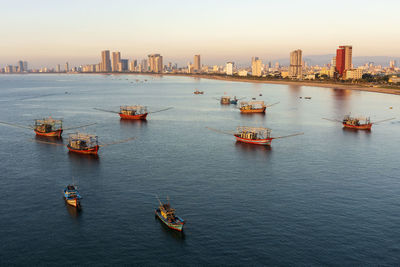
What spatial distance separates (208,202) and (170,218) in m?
9.65

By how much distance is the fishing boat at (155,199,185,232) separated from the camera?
45.3m

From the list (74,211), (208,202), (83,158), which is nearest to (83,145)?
(83,158)

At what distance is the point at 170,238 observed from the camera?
1743 inches

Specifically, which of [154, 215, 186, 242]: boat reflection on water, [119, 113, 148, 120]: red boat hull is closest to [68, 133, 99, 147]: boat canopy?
[154, 215, 186, 242]: boat reflection on water

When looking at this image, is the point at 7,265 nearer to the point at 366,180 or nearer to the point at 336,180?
the point at 336,180

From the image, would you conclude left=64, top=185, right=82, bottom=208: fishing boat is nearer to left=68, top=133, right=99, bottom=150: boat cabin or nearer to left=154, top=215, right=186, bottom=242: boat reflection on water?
left=154, top=215, right=186, bottom=242: boat reflection on water

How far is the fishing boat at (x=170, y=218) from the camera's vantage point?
149 feet

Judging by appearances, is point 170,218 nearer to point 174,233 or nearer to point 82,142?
point 174,233

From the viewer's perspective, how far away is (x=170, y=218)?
1821 inches

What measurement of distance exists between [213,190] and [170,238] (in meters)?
16.7

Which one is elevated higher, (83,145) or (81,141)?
(81,141)

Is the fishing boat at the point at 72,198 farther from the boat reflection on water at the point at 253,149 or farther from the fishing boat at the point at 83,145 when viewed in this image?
the boat reflection on water at the point at 253,149

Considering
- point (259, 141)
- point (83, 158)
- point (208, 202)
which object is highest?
point (259, 141)

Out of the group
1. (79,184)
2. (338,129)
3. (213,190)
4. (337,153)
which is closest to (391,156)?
(337,153)
